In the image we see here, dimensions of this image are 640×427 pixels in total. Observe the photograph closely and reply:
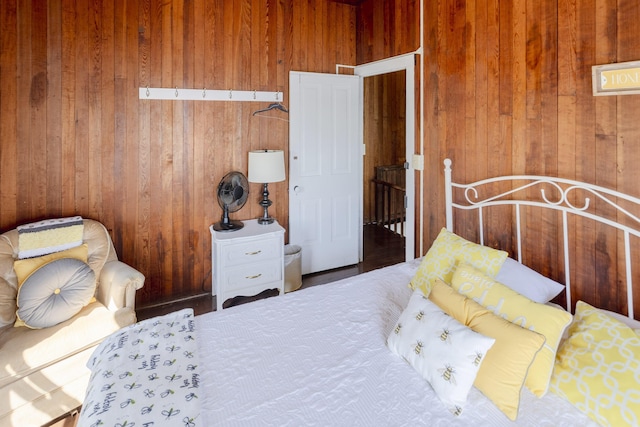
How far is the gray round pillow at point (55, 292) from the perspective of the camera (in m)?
2.00

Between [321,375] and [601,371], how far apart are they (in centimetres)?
96

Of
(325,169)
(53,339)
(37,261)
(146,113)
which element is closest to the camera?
(53,339)

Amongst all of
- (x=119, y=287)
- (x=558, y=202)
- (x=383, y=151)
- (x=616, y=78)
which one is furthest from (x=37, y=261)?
(x=383, y=151)

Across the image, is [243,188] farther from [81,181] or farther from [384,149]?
[384,149]

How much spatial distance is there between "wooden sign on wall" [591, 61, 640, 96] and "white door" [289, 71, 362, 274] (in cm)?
231

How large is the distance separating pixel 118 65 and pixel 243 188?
133 cm

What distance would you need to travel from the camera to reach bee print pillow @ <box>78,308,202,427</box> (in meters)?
1.16

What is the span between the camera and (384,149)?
576 centimetres

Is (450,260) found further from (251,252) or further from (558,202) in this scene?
(251,252)

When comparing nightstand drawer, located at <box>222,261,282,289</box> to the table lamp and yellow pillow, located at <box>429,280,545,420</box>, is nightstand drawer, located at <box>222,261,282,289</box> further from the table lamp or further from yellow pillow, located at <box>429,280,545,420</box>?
yellow pillow, located at <box>429,280,545,420</box>

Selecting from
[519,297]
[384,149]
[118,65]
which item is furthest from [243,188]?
[384,149]

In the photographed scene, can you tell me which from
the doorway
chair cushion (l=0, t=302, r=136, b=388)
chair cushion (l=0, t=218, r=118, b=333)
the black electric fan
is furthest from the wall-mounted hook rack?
the doorway

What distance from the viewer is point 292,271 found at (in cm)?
343

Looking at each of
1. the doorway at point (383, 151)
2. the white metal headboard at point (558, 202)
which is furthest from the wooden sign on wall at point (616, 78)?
the doorway at point (383, 151)
